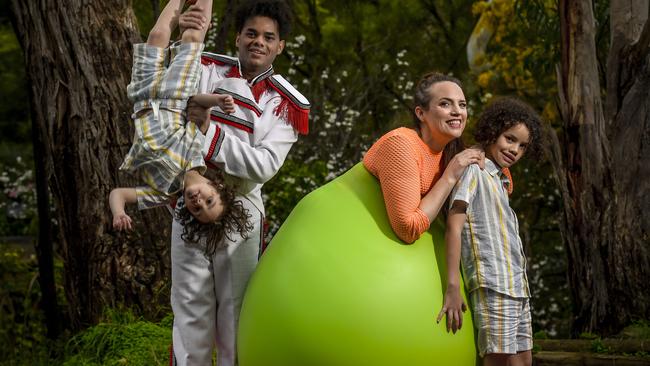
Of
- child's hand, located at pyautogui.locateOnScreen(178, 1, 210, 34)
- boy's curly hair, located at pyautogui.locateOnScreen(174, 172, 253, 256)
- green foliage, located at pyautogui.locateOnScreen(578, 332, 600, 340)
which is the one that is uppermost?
child's hand, located at pyautogui.locateOnScreen(178, 1, 210, 34)

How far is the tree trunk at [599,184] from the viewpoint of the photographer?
712cm

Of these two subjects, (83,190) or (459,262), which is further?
(83,190)

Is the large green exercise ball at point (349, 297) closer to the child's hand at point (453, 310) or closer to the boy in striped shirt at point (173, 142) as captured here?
the child's hand at point (453, 310)

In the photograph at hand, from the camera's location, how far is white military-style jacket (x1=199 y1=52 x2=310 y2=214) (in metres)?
3.69

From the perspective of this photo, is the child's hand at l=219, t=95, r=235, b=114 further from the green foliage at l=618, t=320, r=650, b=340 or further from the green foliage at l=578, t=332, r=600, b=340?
the green foliage at l=578, t=332, r=600, b=340

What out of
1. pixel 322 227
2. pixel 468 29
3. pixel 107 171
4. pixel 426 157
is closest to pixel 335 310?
pixel 322 227

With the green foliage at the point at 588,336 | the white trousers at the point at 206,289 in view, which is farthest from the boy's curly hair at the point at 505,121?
the green foliage at the point at 588,336

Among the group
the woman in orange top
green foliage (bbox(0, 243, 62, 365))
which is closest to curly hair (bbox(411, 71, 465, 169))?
the woman in orange top

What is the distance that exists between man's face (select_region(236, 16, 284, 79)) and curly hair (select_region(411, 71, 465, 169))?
60 centimetres

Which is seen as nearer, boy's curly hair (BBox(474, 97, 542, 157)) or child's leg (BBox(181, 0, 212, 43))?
child's leg (BBox(181, 0, 212, 43))

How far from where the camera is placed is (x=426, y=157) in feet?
12.6

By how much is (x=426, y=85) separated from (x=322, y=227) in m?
0.73

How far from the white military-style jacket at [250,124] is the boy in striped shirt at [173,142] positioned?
8 centimetres

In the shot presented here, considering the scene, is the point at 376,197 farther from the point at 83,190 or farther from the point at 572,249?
the point at 572,249
